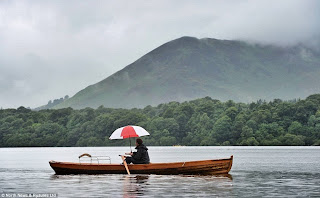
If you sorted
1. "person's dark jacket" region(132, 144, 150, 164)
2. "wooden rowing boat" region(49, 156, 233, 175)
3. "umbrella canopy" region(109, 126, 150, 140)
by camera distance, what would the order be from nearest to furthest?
"person's dark jacket" region(132, 144, 150, 164), "wooden rowing boat" region(49, 156, 233, 175), "umbrella canopy" region(109, 126, 150, 140)

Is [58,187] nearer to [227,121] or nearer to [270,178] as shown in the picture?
[270,178]

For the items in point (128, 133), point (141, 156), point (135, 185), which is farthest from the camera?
point (128, 133)

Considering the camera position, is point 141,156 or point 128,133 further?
point 128,133

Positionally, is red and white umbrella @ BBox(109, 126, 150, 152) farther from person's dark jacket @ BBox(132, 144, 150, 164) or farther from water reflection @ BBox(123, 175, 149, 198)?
water reflection @ BBox(123, 175, 149, 198)

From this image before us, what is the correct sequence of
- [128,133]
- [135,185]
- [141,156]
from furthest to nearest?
[128,133] < [141,156] < [135,185]

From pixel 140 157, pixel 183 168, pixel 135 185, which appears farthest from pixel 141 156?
pixel 135 185

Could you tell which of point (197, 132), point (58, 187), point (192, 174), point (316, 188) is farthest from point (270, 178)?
point (197, 132)

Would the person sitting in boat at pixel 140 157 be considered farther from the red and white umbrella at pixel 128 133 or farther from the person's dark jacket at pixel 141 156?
the red and white umbrella at pixel 128 133

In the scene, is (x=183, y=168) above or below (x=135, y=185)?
above

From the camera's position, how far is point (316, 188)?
32.7m

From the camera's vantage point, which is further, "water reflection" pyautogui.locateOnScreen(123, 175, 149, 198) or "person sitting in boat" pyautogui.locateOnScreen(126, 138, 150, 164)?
"person sitting in boat" pyautogui.locateOnScreen(126, 138, 150, 164)

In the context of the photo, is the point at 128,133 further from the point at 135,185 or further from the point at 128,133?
the point at 135,185

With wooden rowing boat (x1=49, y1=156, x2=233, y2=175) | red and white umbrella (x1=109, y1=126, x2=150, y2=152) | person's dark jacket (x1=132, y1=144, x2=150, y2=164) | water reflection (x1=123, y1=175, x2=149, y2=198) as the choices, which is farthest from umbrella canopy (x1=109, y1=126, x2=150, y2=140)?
water reflection (x1=123, y1=175, x2=149, y2=198)

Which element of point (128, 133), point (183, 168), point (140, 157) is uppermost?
point (128, 133)
